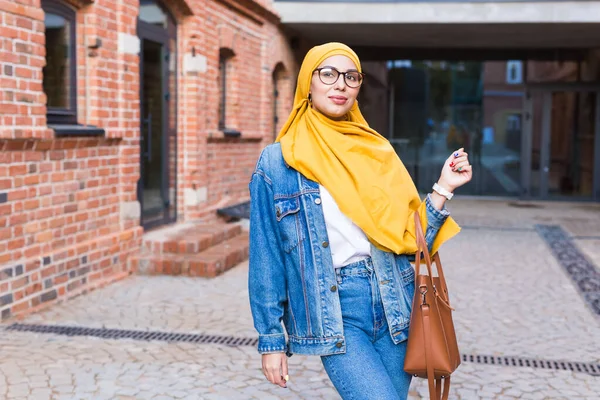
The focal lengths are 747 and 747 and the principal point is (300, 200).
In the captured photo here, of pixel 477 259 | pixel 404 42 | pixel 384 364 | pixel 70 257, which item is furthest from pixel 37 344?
pixel 404 42

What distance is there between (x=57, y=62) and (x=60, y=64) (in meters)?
0.05

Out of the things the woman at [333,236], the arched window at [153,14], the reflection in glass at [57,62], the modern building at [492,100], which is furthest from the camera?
the modern building at [492,100]

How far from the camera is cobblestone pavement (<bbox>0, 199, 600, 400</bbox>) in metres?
4.34

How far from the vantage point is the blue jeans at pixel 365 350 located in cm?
230

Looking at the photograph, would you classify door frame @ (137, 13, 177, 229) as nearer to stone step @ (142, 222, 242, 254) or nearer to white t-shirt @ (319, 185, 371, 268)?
stone step @ (142, 222, 242, 254)

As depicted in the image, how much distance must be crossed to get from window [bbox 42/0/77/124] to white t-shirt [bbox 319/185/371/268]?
15.4 feet

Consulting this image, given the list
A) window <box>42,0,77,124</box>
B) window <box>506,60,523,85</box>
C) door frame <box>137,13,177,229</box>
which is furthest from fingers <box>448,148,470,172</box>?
window <box>506,60,523,85</box>

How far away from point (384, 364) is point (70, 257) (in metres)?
4.75

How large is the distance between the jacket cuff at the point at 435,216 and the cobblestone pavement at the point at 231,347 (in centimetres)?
200

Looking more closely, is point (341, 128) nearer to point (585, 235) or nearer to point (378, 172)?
point (378, 172)

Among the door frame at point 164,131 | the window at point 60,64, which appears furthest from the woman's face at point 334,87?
the door frame at point 164,131

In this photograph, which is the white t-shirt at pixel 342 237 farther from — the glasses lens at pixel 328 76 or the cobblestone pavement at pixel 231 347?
the cobblestone pavement at pixel 231 347

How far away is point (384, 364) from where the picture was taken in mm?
2467

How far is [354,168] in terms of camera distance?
2.46 metres
